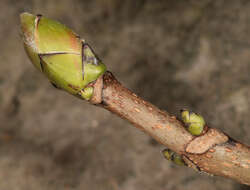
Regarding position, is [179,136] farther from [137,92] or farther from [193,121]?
[137,92]

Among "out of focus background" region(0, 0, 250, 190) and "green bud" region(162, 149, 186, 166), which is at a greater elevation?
"green bud" region(162, 149, 186, 166)

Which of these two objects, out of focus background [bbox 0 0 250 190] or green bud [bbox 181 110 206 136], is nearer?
green bud [bbox 181 110 206 136]

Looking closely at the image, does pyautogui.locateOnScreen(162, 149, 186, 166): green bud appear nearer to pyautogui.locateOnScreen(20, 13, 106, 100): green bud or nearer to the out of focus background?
pyautogui.locateOnScreen(20, 13, 106, 100): green bud

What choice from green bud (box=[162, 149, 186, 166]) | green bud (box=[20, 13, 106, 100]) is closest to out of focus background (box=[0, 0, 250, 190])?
green bud (box=[162, 149, 186, 166])

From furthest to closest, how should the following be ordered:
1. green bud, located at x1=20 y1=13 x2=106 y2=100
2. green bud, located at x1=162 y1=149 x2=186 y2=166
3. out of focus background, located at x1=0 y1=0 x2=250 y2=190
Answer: out of focus background, located at x1=0 y1=0 x2=250 y2=190
green bud, located at x1=162 y1=149 x2=186 y2=166
green bud, located at x1=20 y1=13 x2=106 y2=100

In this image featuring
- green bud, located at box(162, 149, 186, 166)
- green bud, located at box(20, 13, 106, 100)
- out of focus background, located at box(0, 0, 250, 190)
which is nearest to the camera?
green bud, located at box(20, 13, 106, 100)

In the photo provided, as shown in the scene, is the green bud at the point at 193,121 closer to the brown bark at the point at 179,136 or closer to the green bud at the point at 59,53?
the brown bark at the point at 179,136

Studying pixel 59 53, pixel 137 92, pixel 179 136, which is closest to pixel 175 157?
pixel 179 136

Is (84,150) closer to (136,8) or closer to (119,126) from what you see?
(119,126)

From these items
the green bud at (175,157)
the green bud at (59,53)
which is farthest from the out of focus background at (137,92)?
the green bud at (59,53)
